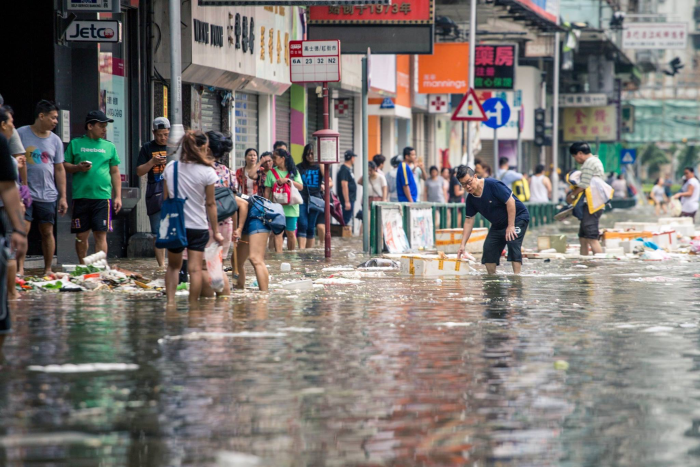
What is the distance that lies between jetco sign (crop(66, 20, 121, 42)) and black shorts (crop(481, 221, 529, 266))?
4.91 metres

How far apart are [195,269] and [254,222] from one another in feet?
4.46

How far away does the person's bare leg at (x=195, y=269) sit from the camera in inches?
425

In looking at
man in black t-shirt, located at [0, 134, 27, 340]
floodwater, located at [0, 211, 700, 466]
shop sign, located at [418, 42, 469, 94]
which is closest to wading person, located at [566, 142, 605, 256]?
floodwater, located at [0, 211, 700, 466]

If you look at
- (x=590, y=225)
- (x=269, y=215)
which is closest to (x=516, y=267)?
(x=590, y=225)

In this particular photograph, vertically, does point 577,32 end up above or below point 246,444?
above

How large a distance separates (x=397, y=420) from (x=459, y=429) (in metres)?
0.32

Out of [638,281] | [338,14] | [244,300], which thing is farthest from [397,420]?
[338,14]

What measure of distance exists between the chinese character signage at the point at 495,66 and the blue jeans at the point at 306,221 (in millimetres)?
15650

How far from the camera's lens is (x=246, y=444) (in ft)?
17.6

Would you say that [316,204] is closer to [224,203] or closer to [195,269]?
[224,203]

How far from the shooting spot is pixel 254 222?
1205cm

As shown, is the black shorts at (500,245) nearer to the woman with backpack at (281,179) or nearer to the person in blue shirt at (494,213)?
the person in blue shirt at (494,213)

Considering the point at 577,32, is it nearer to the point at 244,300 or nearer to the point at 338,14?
the point at 338,14

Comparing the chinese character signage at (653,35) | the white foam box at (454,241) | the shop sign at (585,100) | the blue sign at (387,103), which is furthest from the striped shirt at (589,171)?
the shop sign at (585,100)
